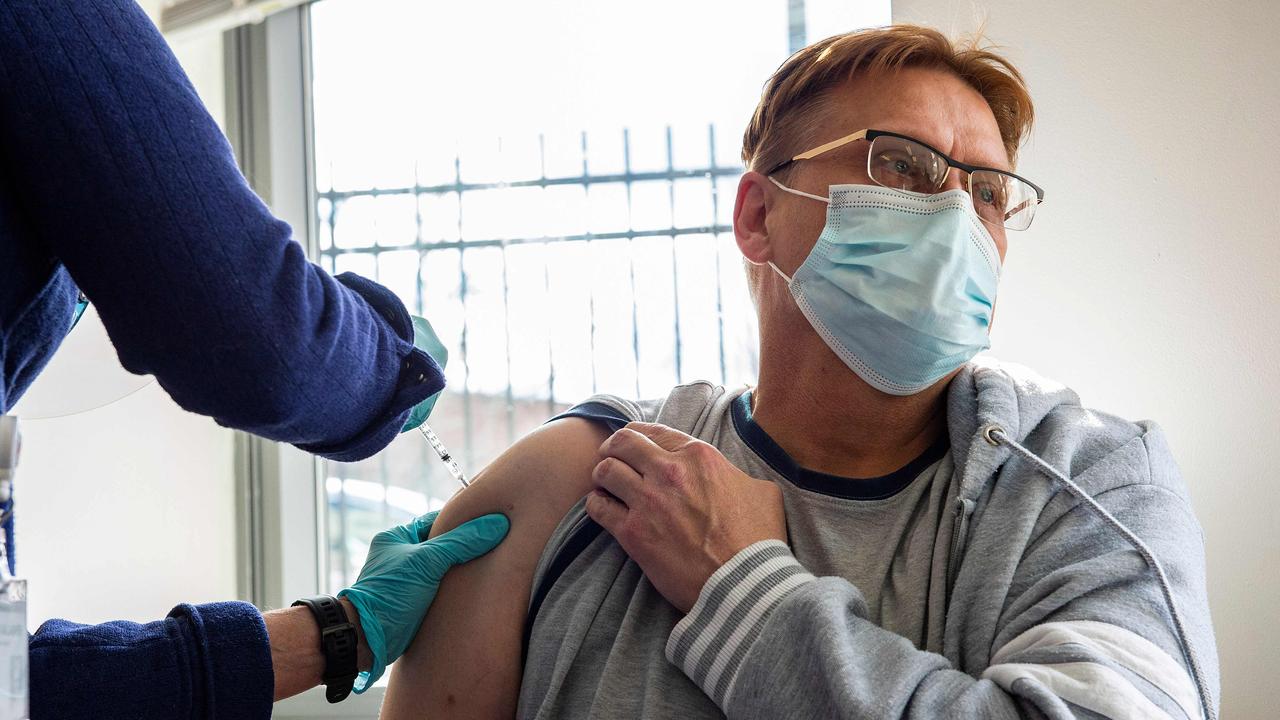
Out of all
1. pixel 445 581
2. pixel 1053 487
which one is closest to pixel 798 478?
pixel 1053 487

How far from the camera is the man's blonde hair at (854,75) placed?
1450mm

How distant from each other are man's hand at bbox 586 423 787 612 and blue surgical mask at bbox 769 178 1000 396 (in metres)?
0.24

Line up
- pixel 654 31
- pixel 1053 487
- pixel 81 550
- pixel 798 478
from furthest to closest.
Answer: pixel 654 31 → pixel 81 550 → pixel 798 478 → pixel 1053 487

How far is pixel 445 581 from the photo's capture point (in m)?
1.40

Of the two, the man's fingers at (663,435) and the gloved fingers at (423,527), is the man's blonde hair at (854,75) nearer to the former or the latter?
the man's fingers at (663,435)

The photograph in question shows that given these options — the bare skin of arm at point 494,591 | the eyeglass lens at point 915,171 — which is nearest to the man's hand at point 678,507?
the bare skin of arm at point 494,591

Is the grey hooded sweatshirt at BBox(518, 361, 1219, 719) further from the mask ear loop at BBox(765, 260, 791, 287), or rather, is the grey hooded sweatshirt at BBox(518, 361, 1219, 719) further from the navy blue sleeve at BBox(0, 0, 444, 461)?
the navy blue sleeve at BBox(0, 0, 444, 461)

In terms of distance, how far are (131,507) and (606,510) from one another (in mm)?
1761

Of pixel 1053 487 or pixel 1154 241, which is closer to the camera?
pixel 1053 487

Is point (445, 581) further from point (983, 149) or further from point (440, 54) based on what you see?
point (440, 54)

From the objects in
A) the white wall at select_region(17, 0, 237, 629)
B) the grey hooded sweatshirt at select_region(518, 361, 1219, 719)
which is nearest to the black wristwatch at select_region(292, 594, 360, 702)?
the grey hooded sweatshirt at select_region(518, 361, 1219, 719)

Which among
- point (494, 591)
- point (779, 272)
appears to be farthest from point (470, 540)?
point (779, 272)

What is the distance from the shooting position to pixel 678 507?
120cm

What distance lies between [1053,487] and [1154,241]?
3.90ft
